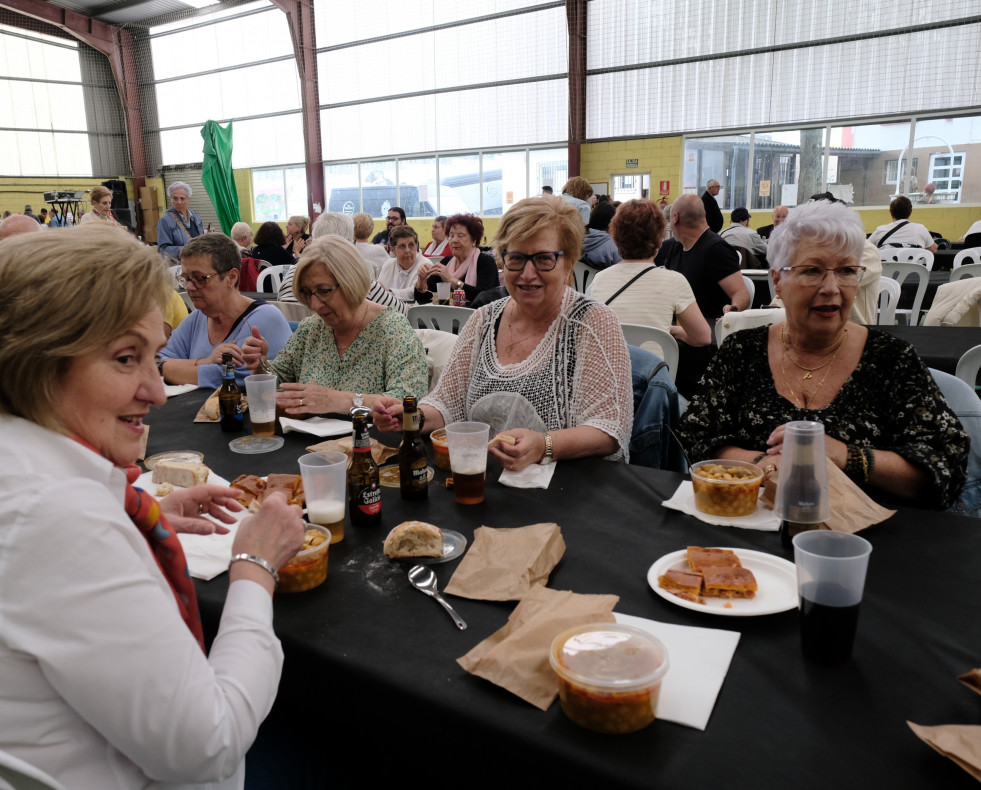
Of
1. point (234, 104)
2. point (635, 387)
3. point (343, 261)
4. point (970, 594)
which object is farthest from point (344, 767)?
point (234, 104)

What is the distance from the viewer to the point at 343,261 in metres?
2.62

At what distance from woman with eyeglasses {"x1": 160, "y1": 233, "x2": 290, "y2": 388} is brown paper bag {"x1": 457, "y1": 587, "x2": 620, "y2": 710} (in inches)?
79.9

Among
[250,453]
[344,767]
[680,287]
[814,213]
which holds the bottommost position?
[344,767]

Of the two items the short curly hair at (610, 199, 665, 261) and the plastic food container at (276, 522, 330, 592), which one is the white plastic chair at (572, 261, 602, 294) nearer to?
the short curly hair at (610, 199, 665, 261)

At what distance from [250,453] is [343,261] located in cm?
89

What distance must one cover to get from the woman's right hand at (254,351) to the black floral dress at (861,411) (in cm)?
170

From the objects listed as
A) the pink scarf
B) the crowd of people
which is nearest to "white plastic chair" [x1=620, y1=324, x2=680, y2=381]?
the crowd of people

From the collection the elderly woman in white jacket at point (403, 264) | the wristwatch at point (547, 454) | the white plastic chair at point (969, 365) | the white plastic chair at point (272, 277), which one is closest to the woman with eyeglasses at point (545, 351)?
the wristwatch at point (547, 454)

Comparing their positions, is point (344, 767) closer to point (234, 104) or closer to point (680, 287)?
point (680, 287)

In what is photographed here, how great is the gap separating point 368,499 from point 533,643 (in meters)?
0.60

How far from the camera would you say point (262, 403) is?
2.19 meters

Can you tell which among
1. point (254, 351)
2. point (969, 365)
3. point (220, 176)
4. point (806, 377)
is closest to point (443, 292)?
point (254, 351)

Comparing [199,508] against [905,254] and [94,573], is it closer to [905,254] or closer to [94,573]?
[94,573]

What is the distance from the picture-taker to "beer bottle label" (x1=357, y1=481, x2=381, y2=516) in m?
1.52
